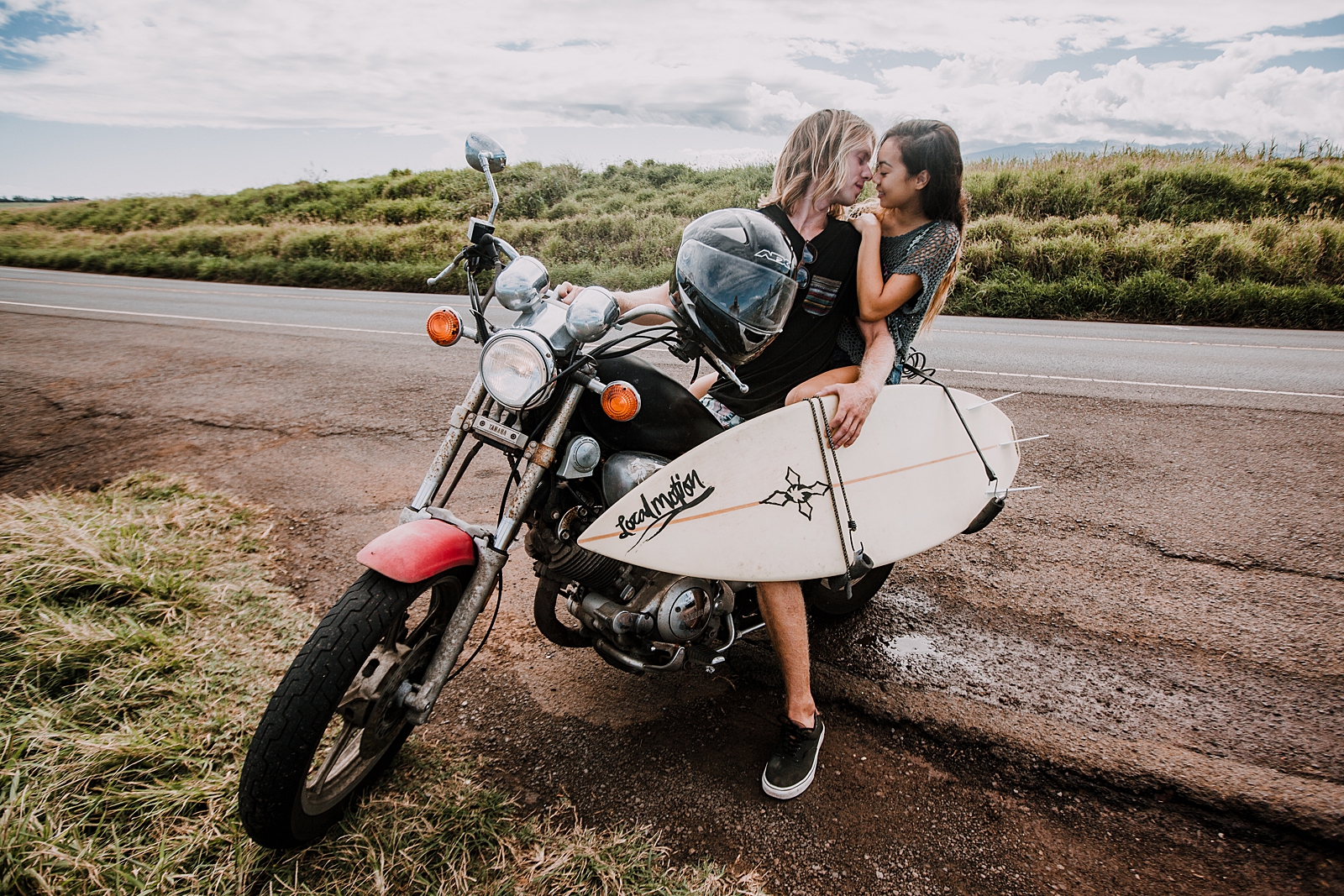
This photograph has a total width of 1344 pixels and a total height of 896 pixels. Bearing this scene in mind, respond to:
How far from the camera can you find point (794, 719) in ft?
7.39

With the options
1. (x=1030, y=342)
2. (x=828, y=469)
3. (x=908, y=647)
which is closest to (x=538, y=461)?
(x=828, y=469)

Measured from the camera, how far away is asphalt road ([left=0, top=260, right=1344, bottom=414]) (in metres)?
6.07

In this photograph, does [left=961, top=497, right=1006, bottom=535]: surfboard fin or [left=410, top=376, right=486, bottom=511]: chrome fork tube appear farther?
[left=961, top=497, right=1006, bottom=535]: surfboard fin

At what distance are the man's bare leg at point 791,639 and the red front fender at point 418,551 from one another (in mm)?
942

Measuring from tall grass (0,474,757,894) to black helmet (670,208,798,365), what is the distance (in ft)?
4.64

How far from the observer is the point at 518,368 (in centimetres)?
168

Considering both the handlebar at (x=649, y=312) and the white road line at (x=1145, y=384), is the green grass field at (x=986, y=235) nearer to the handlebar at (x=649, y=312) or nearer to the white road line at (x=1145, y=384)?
the white road line at (x=1145, y=384)

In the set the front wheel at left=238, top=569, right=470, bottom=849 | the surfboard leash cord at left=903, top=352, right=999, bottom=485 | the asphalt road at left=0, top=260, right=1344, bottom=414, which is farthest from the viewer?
the asphalt road at left=0, top=260, right=1344, bottom=414

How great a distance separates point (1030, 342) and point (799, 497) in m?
7.09

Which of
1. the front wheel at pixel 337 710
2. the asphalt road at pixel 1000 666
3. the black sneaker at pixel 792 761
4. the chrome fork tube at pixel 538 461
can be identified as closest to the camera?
the front wheel at pixel 337 710

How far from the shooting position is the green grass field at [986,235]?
10375 millimetres

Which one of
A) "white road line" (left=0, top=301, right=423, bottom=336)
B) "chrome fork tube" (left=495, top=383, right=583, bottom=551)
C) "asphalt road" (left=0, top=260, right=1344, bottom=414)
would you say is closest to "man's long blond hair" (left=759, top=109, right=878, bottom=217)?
"chrome fork tube" (left=495, top=383, right=583, bottom=551)

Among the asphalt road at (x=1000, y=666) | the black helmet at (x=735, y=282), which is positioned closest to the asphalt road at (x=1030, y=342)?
the asphalt road at (x=1000, y=666)

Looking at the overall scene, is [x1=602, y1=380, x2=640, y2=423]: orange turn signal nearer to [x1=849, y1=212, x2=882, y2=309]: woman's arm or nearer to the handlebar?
the handlebar
